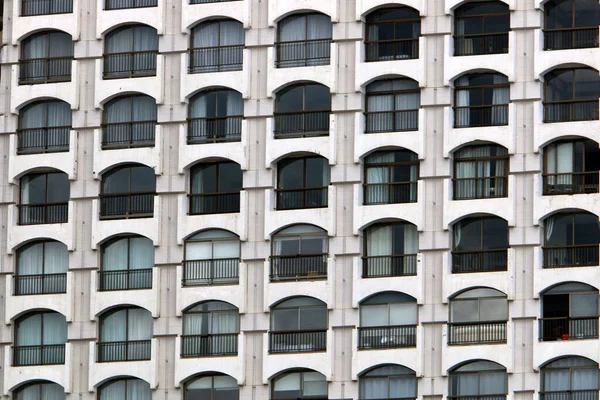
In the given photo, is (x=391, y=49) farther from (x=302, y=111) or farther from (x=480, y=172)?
(x=480, y=172)

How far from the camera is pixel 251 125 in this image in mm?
118500

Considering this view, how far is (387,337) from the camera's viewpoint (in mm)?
115375

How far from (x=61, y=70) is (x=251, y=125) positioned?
10.3m

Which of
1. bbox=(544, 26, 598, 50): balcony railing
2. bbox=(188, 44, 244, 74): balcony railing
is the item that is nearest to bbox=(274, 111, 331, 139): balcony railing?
bbox=(188, 44, 244, 74): balcony railing

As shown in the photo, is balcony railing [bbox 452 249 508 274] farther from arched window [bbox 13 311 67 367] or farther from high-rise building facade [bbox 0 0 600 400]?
arched window [bbox 13 311 67 367]

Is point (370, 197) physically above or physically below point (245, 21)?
below

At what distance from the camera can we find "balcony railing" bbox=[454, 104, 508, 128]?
116 m

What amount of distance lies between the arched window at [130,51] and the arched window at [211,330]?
12.0 meters

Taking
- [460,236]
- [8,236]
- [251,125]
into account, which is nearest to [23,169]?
[8,236]

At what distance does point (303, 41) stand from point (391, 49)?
14.0ft

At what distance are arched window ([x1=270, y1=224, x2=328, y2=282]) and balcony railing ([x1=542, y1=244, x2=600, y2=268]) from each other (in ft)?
34.5

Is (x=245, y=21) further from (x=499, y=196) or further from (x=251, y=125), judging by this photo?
(x=499, y=196)

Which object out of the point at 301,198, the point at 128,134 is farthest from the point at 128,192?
the point at 301,198

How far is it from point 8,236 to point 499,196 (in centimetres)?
2393
